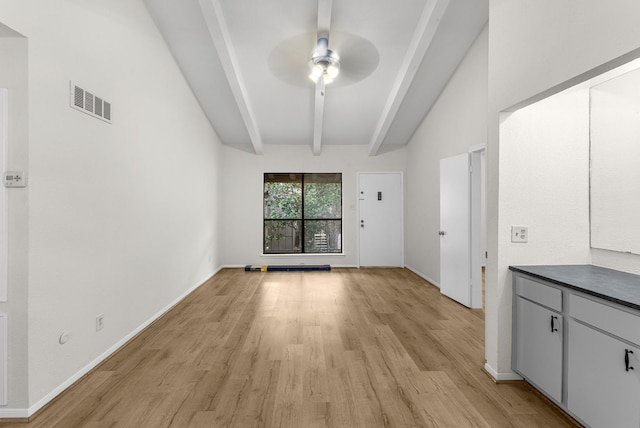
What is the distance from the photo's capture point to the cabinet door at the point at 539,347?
1.99 meters

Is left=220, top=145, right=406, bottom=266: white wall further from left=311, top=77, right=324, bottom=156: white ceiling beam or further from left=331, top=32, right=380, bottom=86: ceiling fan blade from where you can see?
left=331, top=32, right=380, bottom=86: ceiling fan blade

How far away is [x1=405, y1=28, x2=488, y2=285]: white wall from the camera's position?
13.0 ft

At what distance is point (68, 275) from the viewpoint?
2303 mm

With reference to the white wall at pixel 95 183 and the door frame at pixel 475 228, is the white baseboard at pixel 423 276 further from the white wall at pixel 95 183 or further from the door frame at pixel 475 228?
the white wall at pixel 95 183

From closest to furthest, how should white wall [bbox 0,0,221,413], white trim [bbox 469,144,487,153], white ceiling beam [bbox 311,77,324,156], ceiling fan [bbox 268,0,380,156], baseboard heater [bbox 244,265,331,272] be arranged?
white wall [bbox 0,0,221,413] → ceiling fan [bbox 268,0,380,156] → white trim [bbox 469,144,487,153] → white ceiling beam [bbox 311,77,324,156] → baseboard heater [bbox 244,265,331,272]

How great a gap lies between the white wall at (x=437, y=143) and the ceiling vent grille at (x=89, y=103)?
3.92m

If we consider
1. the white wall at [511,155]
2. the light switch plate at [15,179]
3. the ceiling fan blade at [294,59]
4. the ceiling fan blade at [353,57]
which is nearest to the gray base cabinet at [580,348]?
the white wall at [511,155]

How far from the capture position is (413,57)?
4.04 metres

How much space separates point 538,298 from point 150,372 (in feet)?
9.39

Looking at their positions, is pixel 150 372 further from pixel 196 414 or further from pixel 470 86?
pixel 470 86

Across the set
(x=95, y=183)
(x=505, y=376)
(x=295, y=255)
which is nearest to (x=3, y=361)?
(x=95, y=183)

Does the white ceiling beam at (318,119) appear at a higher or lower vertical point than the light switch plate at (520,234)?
higher

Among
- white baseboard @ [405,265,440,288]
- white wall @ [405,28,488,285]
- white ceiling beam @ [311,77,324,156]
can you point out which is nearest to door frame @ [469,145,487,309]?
white wall @ [405,28,488,285]

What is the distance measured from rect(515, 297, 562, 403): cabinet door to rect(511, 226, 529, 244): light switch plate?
1.38 ft
